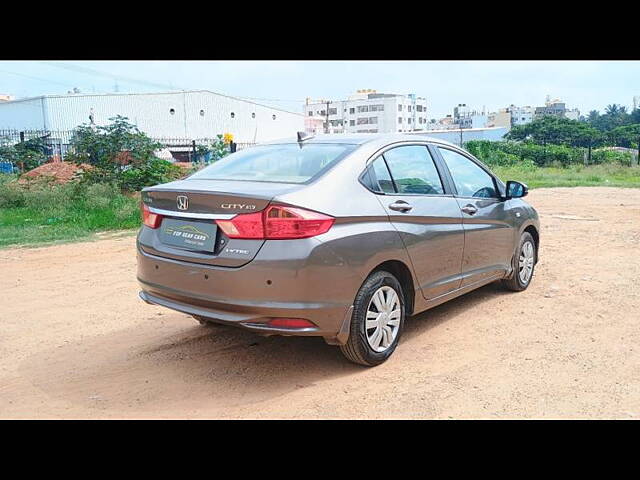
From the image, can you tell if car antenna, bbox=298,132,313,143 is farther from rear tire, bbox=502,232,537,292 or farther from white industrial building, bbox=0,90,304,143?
white industrial building, bbox=0,90,304,143

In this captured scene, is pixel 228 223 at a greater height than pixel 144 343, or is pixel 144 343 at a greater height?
pixel 228 223

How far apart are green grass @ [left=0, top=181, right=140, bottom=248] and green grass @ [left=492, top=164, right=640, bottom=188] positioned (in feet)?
47.3

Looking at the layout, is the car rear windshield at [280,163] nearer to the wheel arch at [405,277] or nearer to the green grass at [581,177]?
the wheel arch at [405,277]

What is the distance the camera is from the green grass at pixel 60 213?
32.8ft

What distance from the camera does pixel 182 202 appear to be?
3.87 m

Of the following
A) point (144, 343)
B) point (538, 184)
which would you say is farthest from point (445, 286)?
point (538, 184)

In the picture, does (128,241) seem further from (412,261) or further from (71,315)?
(412,261)

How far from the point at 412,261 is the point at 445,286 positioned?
614 millimetres

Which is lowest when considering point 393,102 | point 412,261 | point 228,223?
point 412,261

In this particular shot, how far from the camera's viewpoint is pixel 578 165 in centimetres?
2930

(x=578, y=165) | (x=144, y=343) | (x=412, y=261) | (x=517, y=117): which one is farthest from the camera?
(x=517, y=117)

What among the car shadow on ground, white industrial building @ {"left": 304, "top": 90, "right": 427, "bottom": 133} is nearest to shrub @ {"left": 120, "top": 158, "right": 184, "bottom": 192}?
the car shadow on ground

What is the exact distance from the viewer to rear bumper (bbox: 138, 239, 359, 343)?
11.4ft

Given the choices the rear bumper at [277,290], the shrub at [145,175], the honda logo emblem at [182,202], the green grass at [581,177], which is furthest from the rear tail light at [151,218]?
the green grass at [581,177]
